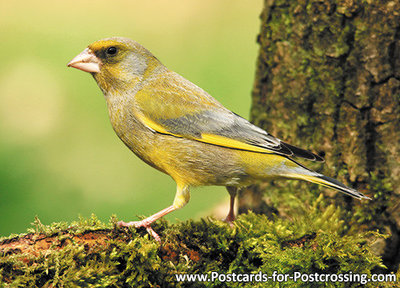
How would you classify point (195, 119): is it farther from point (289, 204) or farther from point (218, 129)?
point (289, 204)

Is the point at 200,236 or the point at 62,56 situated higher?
the point at 62,56

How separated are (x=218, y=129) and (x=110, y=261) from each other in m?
1.43

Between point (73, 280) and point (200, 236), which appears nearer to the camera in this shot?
point (73, 280)

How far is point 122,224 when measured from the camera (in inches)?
140

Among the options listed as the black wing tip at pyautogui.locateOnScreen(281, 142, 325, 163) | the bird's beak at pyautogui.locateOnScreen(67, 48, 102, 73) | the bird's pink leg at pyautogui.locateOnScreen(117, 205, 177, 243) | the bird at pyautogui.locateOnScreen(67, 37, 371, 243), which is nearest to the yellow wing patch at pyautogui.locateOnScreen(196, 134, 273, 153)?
the bird at pyautogui.locateOnScreen(67, 37, 371, 243)

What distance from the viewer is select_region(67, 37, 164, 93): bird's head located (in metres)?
4.04

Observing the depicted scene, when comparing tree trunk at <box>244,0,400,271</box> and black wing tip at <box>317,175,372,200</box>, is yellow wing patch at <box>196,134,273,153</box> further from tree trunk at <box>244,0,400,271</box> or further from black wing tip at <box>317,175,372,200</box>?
tree trunk at <box>244,0,400,271</box>

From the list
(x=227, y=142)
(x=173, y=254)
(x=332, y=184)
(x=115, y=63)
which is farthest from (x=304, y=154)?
(x=115, y=63)

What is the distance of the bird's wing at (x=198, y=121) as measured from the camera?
12.9ft

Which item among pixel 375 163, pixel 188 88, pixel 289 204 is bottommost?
pixel 289 204

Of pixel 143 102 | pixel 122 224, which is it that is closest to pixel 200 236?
pixel 122 224

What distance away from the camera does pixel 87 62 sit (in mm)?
4023

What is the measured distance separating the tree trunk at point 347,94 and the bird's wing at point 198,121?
0.79m

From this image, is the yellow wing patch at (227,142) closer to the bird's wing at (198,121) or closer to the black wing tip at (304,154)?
the bird's wing at (198,121)
